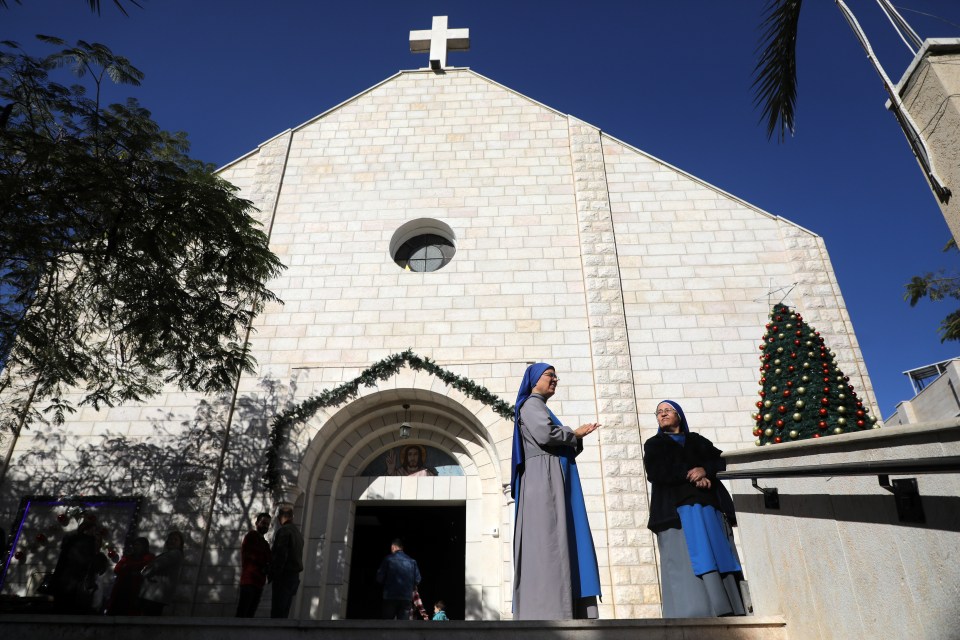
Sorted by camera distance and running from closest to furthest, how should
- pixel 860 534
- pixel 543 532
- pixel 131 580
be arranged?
pixel 860 534
pixel 543 532
pixel 131 580

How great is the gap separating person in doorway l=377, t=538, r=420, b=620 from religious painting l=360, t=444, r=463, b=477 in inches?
70.5

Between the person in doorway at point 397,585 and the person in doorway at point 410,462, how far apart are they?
176cm

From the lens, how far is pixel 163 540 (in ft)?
27.5

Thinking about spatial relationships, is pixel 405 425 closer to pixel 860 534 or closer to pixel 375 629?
pixel 375 629

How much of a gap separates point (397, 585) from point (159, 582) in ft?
9.04

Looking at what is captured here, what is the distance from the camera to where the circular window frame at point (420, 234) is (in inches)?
435

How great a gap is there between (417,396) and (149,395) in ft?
12.5

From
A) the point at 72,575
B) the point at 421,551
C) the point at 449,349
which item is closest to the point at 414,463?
the point at 449,349

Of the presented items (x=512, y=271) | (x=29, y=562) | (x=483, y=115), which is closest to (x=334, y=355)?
(x=512, y=271)

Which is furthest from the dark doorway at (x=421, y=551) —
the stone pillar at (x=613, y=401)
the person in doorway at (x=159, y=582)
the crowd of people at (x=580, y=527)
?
the crowd of people at (x=580, y=527)

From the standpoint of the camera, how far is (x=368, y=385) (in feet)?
31.0

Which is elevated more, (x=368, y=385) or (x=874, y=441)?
(x=368, y=385)

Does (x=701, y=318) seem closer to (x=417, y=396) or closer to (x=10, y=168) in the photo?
(x=417, y=396)

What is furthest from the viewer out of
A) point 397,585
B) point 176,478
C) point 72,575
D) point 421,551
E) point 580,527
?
point 421,551
